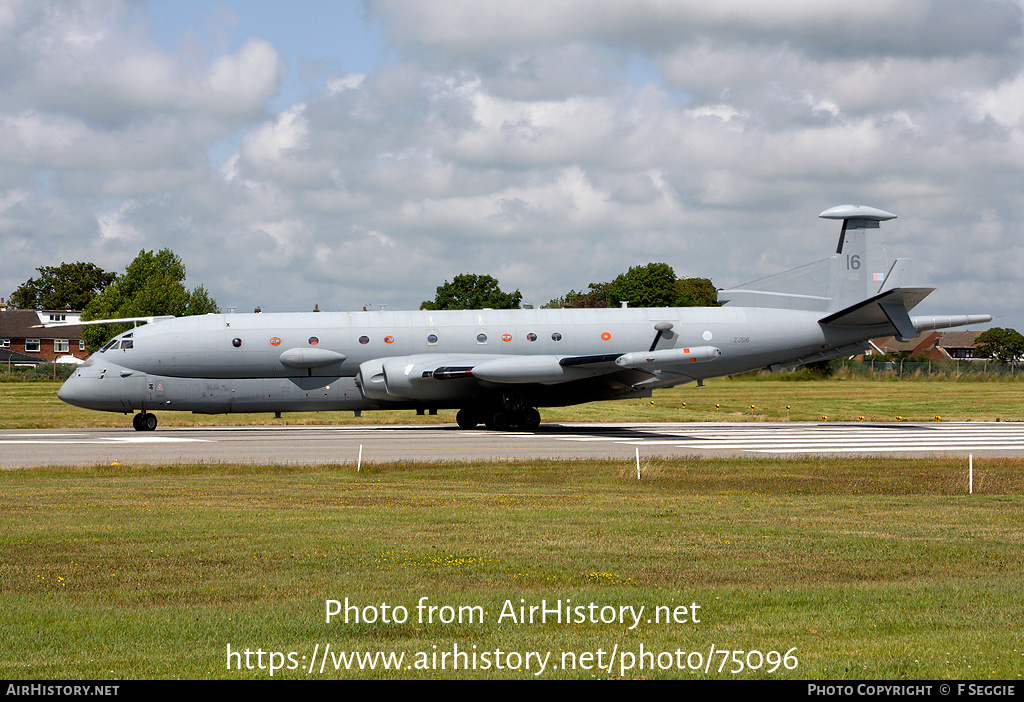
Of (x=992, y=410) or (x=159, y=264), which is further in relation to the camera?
(x=159, y=264)

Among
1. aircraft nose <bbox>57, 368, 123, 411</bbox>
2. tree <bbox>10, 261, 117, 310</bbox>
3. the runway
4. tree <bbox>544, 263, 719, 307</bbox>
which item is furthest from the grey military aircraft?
tree <bbox>10, 261, 117, 310</bbox>

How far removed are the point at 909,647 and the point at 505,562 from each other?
416 cm

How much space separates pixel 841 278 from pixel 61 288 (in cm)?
13811

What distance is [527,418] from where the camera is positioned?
31219 mm

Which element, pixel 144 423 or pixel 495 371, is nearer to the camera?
pixel 495 371

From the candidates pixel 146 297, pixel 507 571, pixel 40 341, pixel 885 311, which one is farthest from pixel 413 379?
pixel 40 341

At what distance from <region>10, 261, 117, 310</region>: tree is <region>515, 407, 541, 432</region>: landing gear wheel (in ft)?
434

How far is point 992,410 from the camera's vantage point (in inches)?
1737

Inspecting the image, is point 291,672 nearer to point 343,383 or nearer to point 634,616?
point 634,616

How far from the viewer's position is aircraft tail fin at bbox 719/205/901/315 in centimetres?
3350

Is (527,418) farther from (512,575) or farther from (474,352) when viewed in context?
(512,575)

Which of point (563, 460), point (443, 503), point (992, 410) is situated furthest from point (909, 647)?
point (992, 410)

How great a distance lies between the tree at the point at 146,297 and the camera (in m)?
81.6

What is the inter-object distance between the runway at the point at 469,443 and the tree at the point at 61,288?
12679 cm
